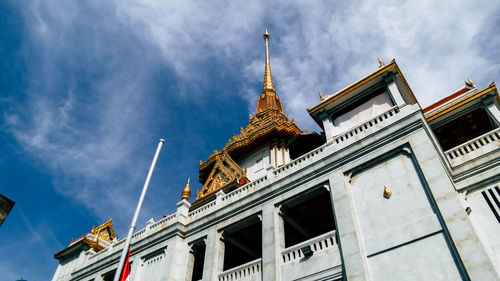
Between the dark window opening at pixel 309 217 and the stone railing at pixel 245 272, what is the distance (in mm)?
2778

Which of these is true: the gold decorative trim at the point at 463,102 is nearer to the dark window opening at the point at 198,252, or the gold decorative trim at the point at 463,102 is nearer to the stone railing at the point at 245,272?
the stone railing at the point at 245,272

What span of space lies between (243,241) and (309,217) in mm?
4591

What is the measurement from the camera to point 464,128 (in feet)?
68.2

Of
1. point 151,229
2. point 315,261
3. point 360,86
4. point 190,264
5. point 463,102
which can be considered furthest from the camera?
point 151,229

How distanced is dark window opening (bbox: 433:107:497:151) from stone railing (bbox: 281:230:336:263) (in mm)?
10508

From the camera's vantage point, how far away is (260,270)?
16.7 meters

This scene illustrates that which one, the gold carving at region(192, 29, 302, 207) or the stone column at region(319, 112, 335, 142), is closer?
the stone column at region(319, 112, 335, 142)

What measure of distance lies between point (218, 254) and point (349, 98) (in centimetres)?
1177

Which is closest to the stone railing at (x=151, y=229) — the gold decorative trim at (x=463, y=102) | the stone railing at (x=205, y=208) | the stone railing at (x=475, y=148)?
the stone railing at (x=205, y=208)

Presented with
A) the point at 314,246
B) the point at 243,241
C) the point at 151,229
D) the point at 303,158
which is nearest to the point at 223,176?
the point at 151,229

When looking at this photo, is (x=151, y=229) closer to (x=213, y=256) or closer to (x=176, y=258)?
(x=176, y=258)

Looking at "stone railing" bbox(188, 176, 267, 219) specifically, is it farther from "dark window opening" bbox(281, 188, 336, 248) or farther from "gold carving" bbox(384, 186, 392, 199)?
"gold carving" bbox(384, 186, 392, 199)

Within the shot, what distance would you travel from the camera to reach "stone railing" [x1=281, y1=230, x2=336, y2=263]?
1510 centimetres

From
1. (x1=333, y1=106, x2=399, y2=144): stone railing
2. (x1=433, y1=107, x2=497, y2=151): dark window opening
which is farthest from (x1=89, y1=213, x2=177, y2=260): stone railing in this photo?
(x1=433, y1=107, x2=497, y2=151): dark window opening
